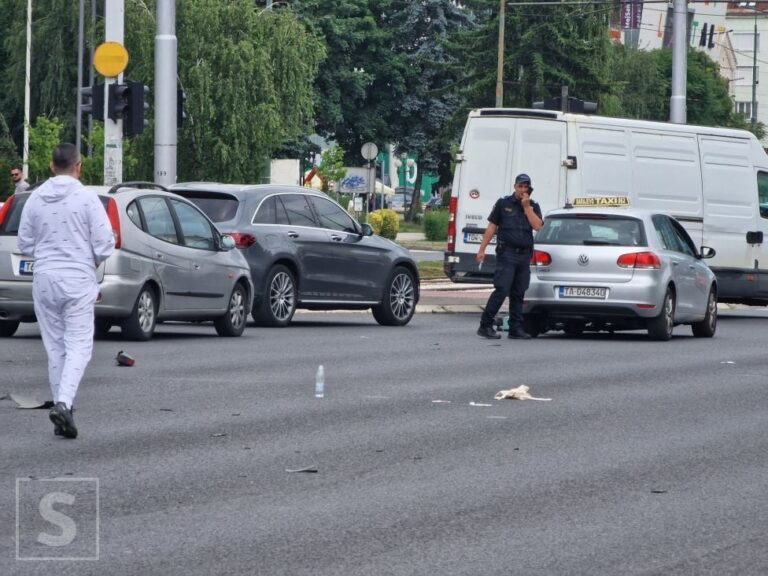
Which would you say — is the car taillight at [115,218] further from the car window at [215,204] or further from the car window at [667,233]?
the car window at [667,233]

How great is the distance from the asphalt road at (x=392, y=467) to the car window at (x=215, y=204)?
159 inches

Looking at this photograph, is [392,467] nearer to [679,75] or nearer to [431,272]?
[431,272]

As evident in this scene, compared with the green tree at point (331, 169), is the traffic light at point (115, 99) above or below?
above

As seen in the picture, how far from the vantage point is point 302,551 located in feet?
23.6

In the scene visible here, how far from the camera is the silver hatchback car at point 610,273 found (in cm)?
2031

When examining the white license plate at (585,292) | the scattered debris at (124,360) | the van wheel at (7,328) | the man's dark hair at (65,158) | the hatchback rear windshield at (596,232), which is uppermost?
the man's dark hair at (65,158)

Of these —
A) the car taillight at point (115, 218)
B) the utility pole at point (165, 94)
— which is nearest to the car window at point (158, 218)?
the car taillight at point (115, 218)

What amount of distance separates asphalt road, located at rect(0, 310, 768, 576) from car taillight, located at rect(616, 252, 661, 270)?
3.50 metres

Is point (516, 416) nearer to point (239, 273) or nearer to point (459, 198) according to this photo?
point (239, 273)

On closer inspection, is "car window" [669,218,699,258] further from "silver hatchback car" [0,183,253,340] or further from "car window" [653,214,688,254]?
"silver hatchback car" [0,183,253,340]

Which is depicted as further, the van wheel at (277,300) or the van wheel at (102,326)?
the van wheel at (277,300)

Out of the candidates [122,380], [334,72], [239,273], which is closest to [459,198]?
[239,273]

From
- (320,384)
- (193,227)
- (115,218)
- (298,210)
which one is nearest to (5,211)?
(115,218)

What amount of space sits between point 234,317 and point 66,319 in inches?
352
